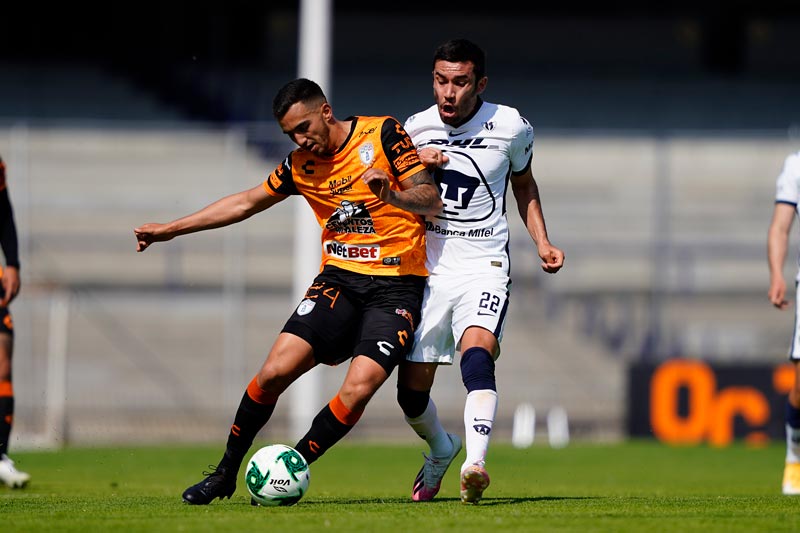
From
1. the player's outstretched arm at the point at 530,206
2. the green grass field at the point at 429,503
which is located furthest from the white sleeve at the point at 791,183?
the player's outstretched arm at the point at 530,206

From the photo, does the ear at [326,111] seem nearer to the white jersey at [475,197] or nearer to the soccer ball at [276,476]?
the white jersey at [475,197]

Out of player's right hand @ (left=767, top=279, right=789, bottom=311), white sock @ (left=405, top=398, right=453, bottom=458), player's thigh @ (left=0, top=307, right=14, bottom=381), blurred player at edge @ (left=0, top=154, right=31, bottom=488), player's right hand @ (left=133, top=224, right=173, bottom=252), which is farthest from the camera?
player's thigh @ (left=0, top=307, right=14, bottom=381)

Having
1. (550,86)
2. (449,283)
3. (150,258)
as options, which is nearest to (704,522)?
(449,283)

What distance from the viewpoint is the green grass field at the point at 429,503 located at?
17.6ft

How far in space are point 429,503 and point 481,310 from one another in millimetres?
1067

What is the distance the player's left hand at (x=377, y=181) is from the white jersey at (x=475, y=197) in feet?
2.91

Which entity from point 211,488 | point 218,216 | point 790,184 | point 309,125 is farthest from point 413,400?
point 790,184

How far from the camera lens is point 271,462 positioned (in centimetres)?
626

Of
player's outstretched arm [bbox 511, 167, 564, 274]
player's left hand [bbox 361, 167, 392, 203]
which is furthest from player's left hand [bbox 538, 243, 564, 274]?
player's left hand [bbox 361, 167, 392, 203]

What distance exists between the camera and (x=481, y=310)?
21.9 feet

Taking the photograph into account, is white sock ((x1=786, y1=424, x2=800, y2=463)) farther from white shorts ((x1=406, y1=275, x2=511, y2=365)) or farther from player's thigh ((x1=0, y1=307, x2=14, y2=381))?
player's thigh ((x1=0, y1=307, x2=14, y2=381))

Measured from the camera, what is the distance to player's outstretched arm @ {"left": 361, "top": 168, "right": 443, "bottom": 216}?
602 centimetres

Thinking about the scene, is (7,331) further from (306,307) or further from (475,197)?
(475,197)

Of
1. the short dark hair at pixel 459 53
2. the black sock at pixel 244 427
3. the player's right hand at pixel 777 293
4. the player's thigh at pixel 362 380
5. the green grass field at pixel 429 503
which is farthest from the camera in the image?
the player's right hand at pixel 777 293
